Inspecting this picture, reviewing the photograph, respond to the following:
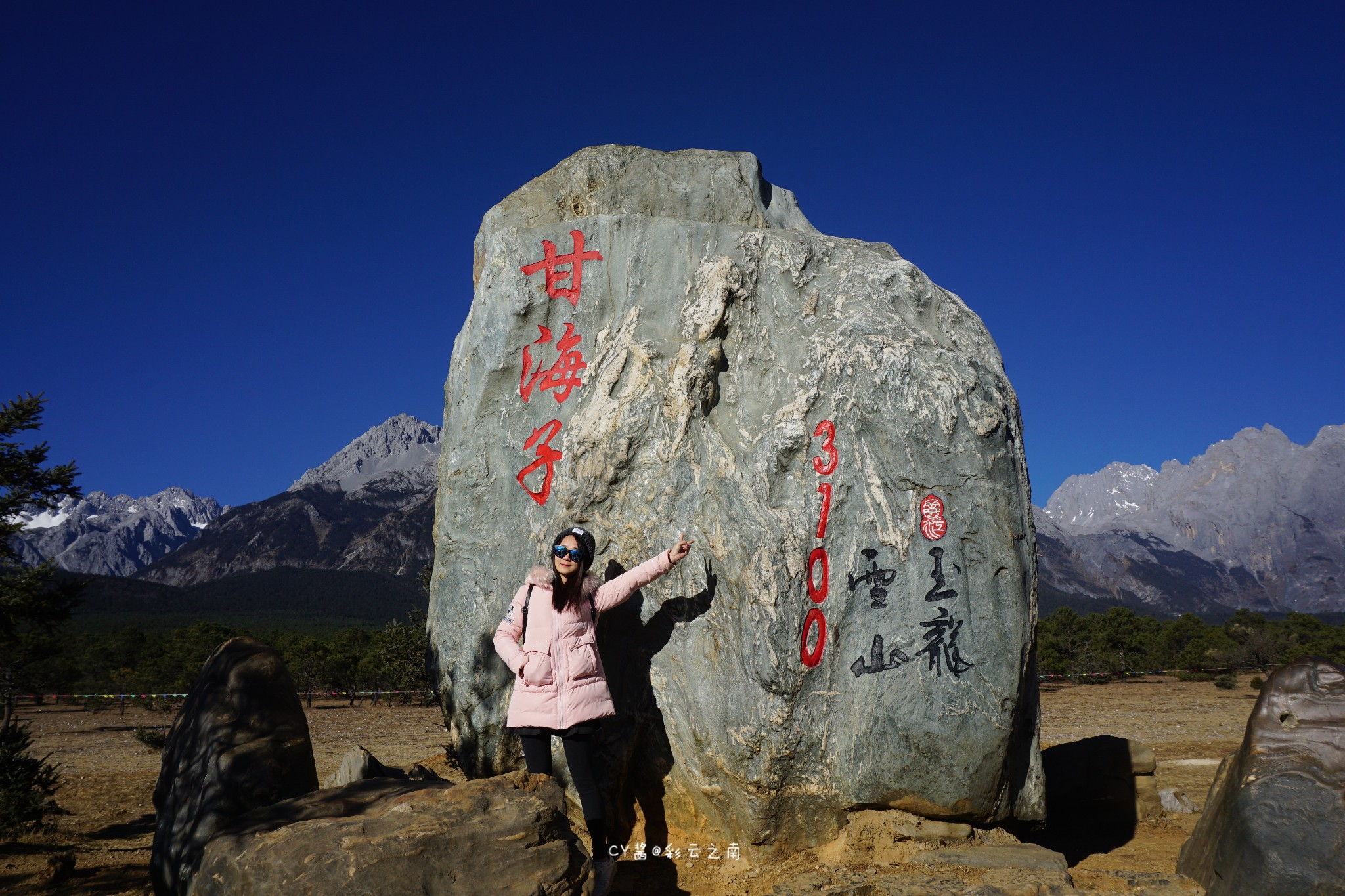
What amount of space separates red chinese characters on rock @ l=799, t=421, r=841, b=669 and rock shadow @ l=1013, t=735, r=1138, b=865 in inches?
156

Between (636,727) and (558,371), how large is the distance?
329 centimetres

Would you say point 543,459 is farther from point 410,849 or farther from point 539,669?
point 410,849

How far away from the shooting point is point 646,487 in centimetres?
700

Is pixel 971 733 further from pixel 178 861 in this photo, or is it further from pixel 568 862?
pixel 178 861

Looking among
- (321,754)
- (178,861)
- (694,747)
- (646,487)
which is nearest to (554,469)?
(646,487)

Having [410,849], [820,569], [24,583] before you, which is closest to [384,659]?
[24,583]

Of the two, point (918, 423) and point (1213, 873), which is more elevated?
point (918, 423)

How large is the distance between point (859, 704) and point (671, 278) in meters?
4.02

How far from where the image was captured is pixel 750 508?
658 cm

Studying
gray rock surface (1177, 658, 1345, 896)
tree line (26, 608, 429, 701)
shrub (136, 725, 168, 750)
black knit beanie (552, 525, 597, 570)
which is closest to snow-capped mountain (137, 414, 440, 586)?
tree line (26, 608, 429, 701)

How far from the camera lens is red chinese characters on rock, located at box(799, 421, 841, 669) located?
20.7 feet

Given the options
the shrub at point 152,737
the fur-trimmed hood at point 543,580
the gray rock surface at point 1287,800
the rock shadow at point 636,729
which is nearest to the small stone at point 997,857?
the gray rock surface at point 1287,800

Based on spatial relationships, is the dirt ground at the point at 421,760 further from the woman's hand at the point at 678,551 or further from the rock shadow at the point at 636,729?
the woman's hand at the point at 678,551

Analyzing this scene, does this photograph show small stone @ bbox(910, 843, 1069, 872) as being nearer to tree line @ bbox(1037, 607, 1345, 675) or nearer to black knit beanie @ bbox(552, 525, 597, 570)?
black knit beanie @ bbox(552, 525, 597, 570)
